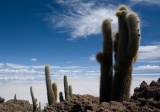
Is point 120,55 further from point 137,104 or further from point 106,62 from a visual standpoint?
point 137,104

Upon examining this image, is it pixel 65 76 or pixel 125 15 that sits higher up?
pixel 125 15

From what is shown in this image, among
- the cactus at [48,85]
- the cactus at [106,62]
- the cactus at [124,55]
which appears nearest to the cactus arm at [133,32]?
the cactus at [124,55]

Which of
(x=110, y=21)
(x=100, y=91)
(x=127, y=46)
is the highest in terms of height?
(x=110, y=21)

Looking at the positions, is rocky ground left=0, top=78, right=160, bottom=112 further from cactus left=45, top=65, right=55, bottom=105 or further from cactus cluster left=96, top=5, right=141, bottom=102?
cactus left=45, top=65, right=55, bottom=105

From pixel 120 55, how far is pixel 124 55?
0.21 metres

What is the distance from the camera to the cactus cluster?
1098 centimetres

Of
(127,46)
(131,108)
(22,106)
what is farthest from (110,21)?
(22,106)

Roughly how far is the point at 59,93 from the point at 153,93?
8.49 meters

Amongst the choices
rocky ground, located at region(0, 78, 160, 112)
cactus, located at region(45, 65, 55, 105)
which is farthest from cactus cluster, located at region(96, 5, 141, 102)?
cactus, located at region(45, 65, 55, 105)

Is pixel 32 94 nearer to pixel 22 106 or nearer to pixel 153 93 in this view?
pixel 22 106

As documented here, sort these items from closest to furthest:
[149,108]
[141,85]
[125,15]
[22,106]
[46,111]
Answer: [149,108]
[141,85]
[46,111]
[125,15]
[22,106]

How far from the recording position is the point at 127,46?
11.5m

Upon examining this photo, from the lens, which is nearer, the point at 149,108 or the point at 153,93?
the point at 149,108

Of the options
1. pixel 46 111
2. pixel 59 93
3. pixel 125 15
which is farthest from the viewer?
pixel 59 93
